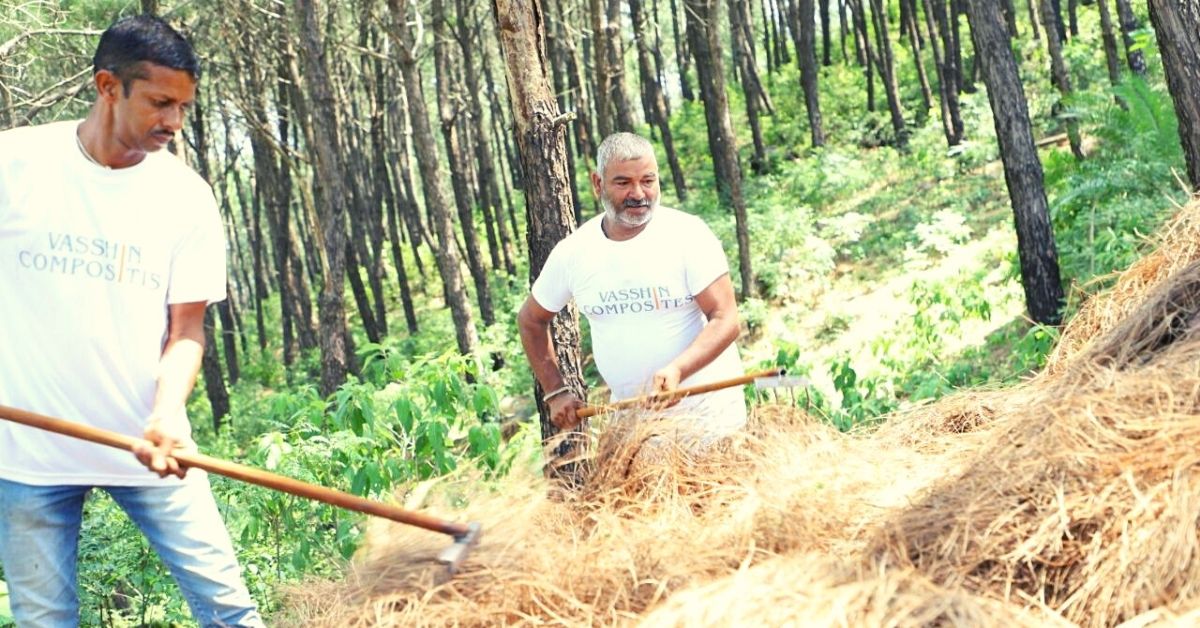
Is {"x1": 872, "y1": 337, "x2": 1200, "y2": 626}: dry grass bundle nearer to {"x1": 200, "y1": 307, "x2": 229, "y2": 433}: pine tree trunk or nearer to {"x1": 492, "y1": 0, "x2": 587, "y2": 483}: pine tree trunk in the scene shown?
{"x1": 492, "y1": 0, "x2": 587, "y2": 483}: pine tree trunk

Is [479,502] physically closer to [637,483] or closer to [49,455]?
[637,483]

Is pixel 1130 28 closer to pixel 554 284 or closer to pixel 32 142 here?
pixel 554 284

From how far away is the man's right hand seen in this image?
13.5 ft

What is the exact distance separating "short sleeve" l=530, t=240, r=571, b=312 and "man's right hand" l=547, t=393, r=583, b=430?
409 mm

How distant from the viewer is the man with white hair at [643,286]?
4.11m

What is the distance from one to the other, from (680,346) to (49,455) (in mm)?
2091

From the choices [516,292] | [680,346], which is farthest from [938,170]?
[680,346]

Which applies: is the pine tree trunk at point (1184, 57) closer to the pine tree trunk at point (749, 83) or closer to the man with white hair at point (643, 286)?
the man with white hair at point (643, 286)

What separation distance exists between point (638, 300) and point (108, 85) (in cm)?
190

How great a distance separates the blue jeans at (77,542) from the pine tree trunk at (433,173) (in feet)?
35.1

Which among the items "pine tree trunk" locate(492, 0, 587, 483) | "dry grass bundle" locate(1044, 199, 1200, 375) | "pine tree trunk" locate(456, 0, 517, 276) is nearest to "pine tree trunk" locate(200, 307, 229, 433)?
"pine tree trunk" locate(456, 0, 517, 276)

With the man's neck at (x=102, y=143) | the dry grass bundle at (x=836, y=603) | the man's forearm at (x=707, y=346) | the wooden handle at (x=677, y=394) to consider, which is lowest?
the dry grass bundle at (x=836, y=603)

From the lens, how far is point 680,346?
13.8 ft

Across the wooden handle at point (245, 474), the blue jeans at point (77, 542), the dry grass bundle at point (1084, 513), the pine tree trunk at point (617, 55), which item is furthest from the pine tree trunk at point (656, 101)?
the dry grass bundle at point (1084, 513)
